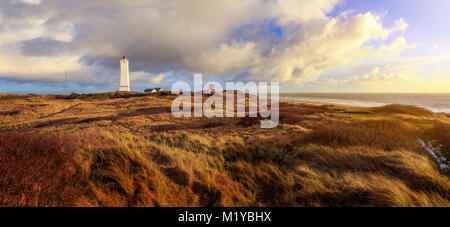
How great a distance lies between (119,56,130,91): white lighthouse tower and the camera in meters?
44.0

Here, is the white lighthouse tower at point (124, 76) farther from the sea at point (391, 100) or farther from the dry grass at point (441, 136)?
the sea at point (391, 100)

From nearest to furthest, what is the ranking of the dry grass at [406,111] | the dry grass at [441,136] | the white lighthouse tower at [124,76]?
the dry grass at [441,136]
the dry grass at [406,111]
the white lighthouse tower at [124,76]

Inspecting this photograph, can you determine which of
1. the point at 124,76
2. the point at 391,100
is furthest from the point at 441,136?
the point at 391,100

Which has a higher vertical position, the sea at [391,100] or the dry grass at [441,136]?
the sea at [391,100]

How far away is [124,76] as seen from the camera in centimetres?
4522

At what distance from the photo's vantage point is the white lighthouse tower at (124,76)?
43984mm

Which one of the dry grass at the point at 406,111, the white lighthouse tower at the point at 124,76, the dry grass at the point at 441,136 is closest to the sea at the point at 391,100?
the dry grass at the point at 406,111

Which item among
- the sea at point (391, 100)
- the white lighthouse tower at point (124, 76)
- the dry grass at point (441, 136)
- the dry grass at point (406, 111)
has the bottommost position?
the dry grass at point (441, 136)

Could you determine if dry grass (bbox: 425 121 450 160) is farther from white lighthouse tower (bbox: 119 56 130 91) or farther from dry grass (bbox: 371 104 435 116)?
white lighthouse tower (bbox: 119 56 130 91)
